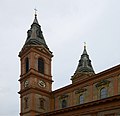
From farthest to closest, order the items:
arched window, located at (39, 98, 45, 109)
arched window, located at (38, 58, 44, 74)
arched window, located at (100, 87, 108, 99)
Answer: arched window, located at (38, 58, 44, 74) < arched window, located at (39, 98, 45, 109) < arched window, located at (100, 87, 108, 99)

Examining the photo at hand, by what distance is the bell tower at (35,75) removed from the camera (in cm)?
5456

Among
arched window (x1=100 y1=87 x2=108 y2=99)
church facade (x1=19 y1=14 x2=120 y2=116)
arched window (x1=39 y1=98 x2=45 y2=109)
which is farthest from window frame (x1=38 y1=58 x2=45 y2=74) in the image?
arched window (x1=100 y1=87 x2=108 y2=99)

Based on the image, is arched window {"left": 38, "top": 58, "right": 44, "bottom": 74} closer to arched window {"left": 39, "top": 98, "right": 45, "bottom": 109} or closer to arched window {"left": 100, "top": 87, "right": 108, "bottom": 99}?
arched window {"left": 39, "top": 98, "right": 45, "bottom": 109}

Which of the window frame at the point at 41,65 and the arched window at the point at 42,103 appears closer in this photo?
the arched window at the point at 42,103

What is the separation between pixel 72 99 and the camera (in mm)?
51375

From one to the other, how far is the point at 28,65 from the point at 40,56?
3060mm

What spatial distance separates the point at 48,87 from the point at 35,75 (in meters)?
4.08

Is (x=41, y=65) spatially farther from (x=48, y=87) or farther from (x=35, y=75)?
(x=48, y=87)

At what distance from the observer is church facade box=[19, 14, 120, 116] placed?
43.5 metres

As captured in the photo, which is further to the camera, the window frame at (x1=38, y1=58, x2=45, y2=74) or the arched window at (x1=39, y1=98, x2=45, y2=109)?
the window frame at (x1=38, y1=58, x2=45, y2=74)

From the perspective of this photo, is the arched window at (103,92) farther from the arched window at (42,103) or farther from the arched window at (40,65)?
the arched window at (40,65)

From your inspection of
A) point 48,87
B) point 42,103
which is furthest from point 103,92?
point 48,87

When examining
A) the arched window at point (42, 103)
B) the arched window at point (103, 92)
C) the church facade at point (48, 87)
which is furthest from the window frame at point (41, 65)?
→ the arched window at point (103, 92)

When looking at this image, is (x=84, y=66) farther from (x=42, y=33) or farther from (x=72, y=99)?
(x=72, y=99)
